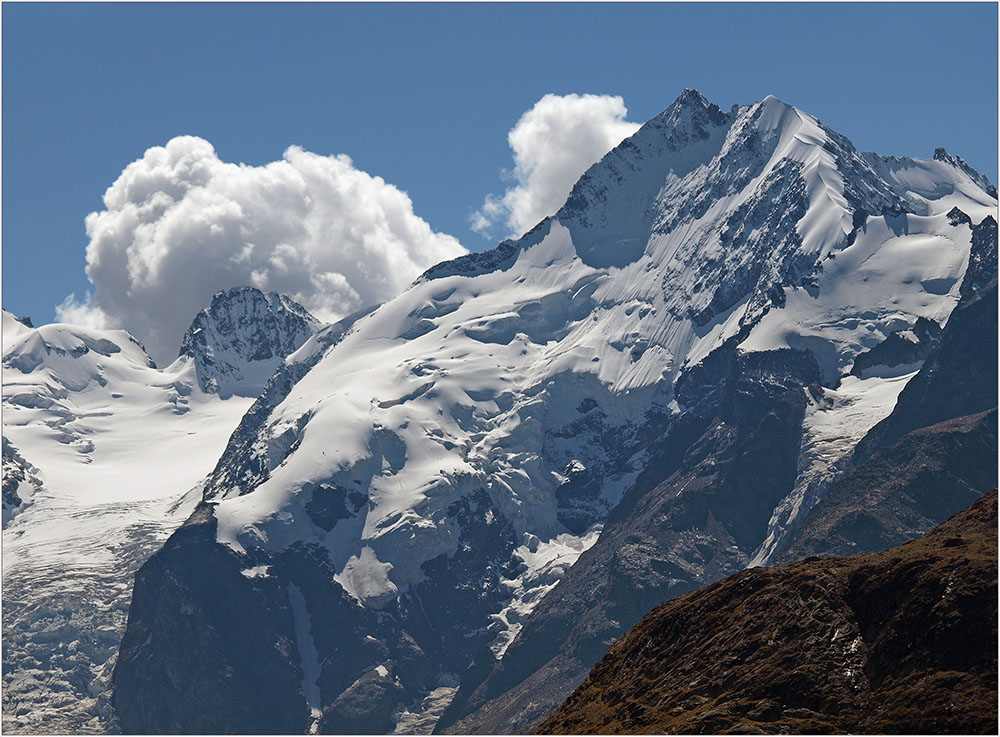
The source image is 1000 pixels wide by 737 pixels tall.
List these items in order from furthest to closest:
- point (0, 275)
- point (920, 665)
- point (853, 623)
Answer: point (853, 623), point (920, 665), point (0, 275)

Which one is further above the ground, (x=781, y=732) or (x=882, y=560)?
(x=882, y=560)

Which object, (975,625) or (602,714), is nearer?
(975,625)

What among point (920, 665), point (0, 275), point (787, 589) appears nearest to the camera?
point (0, 275)

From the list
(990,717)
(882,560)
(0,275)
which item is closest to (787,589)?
(882,560)

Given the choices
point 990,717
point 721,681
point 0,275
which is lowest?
point 990,717

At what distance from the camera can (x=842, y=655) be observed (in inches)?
6821

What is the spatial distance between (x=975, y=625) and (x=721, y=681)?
101ft

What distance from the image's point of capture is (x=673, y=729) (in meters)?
173

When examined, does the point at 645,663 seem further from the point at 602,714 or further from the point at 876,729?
the point at 876,729

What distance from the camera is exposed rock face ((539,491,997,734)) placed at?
159 m

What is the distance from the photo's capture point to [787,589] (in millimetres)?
189250

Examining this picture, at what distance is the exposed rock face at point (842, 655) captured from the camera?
522 feet

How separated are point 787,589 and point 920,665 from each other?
2795 centimetres

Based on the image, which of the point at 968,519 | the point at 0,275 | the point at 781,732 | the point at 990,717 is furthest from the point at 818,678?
the point at 0,275
